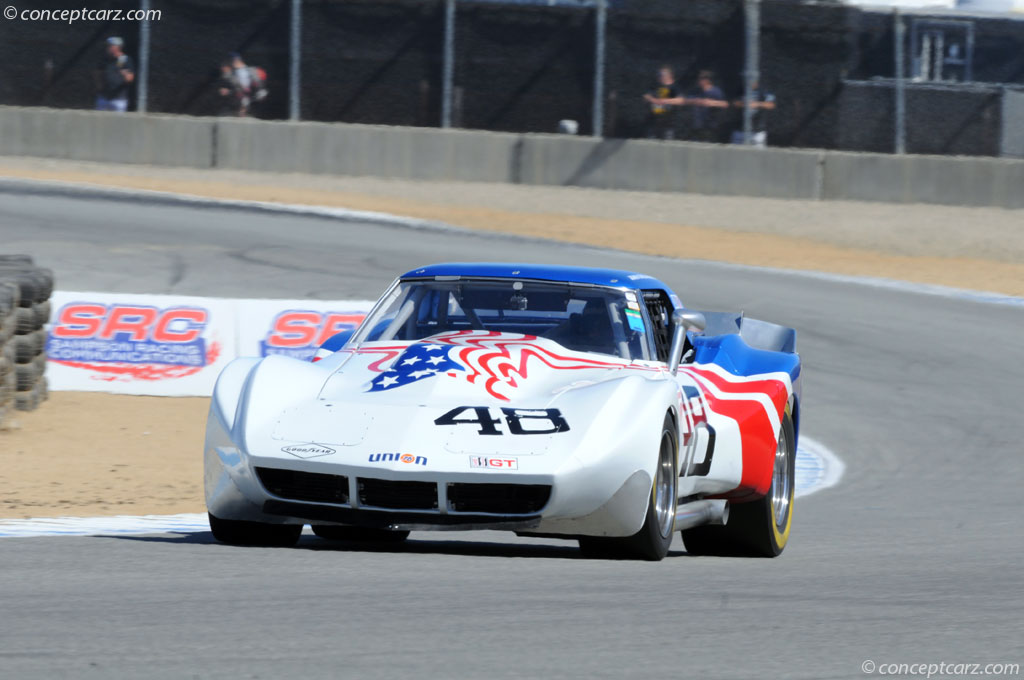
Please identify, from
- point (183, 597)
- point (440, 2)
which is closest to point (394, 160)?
point (440, 2)

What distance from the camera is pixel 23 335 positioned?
11281 millimetres

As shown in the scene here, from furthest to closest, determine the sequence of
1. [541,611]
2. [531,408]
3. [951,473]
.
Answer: [951,473], [531,408], [541,611]

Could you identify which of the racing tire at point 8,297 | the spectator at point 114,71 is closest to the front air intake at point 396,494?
the racing tire at point 8,297

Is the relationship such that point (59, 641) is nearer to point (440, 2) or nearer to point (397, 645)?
point (397, 645)

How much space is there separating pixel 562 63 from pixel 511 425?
19.9 m

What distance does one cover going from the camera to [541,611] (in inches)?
185

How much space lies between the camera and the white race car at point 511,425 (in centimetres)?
578

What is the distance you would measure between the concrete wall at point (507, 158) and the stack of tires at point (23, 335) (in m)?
13.4

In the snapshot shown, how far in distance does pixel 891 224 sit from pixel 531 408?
62.9 feet

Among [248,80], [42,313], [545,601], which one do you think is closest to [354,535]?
[545,601]

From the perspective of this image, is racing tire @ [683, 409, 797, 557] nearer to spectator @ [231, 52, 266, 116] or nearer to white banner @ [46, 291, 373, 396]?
white banner @ [46, 291, 373, 396]

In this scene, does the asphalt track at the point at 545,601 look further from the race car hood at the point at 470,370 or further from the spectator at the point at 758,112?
the spectator at the point at 758,112

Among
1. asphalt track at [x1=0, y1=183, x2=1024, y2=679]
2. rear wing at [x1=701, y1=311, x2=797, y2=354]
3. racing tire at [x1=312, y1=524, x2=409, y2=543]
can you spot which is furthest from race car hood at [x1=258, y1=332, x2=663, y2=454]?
rear wing at [x1=701, y1=311, x2=797, y2=354]

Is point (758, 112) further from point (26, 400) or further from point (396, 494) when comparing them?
point (396, 494)
